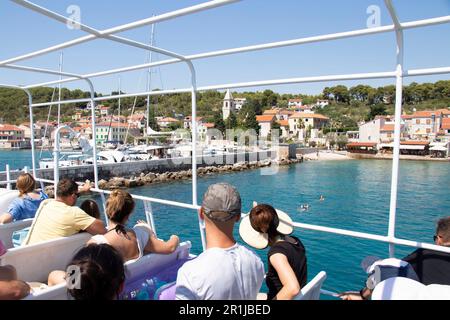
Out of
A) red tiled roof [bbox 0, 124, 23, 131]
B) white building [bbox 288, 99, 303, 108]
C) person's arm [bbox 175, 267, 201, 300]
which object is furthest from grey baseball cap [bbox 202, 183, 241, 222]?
white building [bbox 288, 99, 303, 108]

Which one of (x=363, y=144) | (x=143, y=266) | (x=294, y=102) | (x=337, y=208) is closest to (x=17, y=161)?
(x=337, y=208)

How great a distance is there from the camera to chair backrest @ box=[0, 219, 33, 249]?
3146mm

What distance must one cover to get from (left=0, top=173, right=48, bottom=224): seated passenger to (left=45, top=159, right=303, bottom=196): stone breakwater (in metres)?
18.9

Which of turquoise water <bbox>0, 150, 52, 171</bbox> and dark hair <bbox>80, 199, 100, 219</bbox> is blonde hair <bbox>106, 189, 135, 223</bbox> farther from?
turquoise water <bbox>0, 150, 52, 171</bbox>

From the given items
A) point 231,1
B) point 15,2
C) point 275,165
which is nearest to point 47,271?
point 15,2

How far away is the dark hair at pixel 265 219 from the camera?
82.4 inches

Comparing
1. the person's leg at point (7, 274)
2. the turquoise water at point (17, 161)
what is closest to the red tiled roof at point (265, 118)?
the turquoise water at point (17, 161)

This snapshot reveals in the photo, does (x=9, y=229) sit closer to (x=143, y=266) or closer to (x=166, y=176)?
(x=143, y=266)

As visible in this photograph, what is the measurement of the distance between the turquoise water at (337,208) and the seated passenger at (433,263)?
22.9ft

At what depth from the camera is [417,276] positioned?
2033mm

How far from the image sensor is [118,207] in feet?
7.59

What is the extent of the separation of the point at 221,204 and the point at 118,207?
111cm

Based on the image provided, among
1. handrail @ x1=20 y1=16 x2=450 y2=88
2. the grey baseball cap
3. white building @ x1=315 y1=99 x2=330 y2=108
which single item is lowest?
the grey baseball cap
